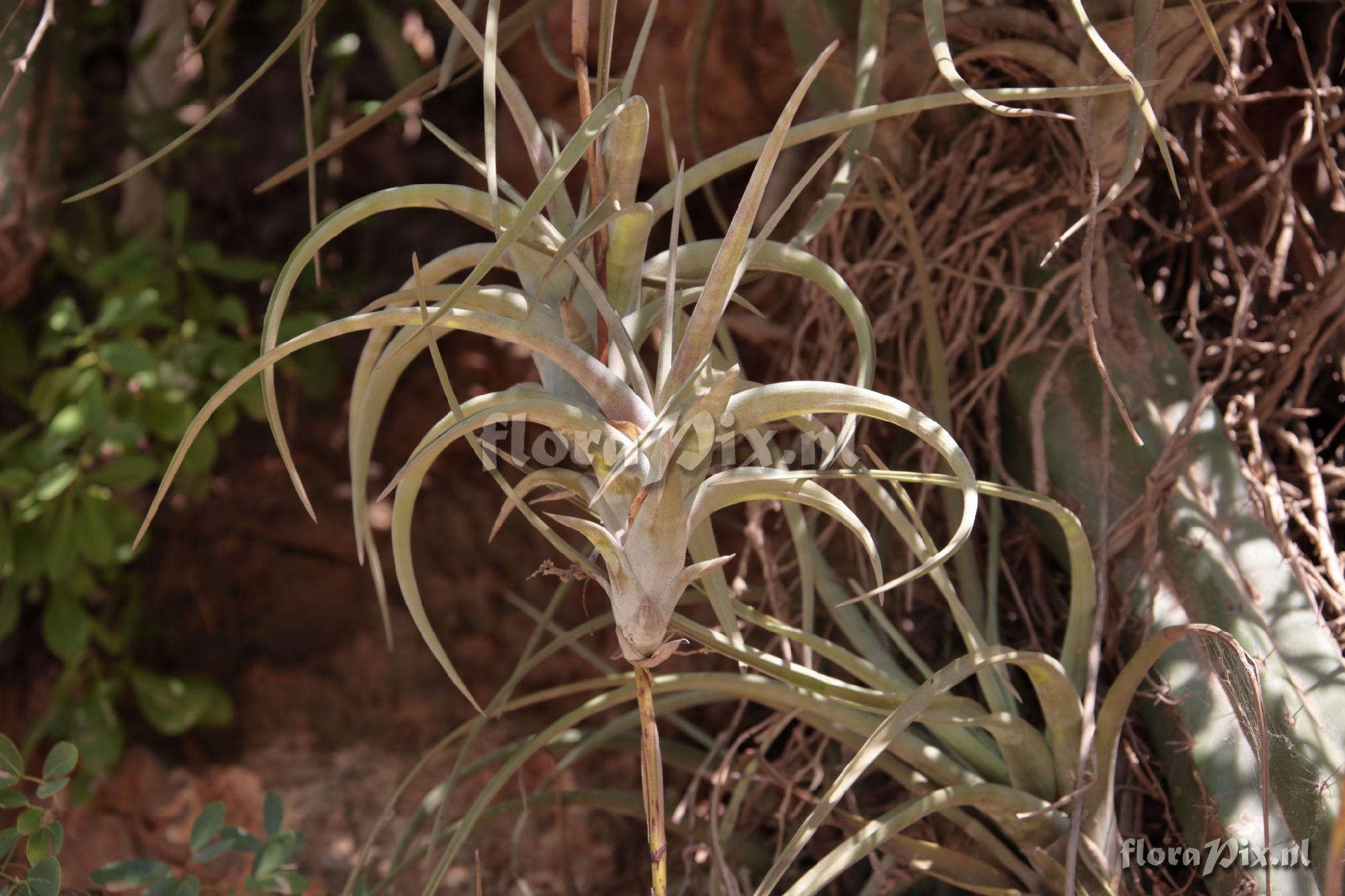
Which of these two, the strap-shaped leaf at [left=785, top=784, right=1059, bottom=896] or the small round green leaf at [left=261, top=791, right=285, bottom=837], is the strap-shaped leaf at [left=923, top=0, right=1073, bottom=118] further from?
the small round green leaf at [left=261, top=791, right=285, bottom=837]

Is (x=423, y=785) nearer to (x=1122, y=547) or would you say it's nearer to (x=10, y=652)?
(x=10, y=652)

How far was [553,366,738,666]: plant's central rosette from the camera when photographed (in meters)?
0.46

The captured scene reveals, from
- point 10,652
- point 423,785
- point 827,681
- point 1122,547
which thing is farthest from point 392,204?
point 10,652

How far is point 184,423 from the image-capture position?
0.98 m

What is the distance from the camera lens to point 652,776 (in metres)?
0.52

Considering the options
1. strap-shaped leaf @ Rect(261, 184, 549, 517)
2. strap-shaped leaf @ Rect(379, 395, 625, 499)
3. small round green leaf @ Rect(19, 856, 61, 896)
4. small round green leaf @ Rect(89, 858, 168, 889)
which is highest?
strap-shaped leaf @ Rect(261, 184, 549, 517)

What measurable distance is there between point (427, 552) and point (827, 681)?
741mm

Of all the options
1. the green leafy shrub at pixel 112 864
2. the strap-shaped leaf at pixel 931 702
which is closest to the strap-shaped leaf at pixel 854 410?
the strap-shaped leaf at pixel 931 702

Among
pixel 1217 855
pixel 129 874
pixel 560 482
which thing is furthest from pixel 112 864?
pixel 1217 855

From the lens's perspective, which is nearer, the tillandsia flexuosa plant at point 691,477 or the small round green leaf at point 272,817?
the tillandsia flexuosa plant at point 691,477

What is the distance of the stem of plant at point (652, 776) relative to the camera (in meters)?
0.51

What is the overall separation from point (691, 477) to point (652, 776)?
15 cm

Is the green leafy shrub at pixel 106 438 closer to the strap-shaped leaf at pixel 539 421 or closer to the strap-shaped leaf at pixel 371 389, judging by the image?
the strap-shaped leaf at pixel 371 389

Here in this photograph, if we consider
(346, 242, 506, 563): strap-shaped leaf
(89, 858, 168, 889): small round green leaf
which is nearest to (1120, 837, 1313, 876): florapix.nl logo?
(346, 242, 506, 563): strap-shaped leaf
